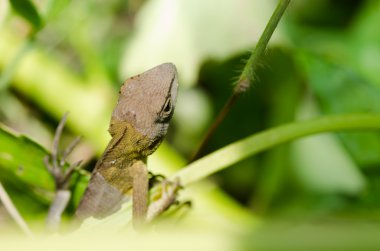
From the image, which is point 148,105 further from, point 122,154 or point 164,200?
point 164,200

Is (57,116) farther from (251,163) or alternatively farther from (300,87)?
(300,87)

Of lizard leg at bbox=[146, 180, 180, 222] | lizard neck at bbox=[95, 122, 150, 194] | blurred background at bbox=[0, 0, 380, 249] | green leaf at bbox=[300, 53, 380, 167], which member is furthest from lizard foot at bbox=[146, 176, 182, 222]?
green leaf at bbox=[300, 53, 380, 167]

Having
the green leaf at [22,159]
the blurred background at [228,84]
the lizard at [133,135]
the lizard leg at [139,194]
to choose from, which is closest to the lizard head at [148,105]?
the lizard at [133,135]

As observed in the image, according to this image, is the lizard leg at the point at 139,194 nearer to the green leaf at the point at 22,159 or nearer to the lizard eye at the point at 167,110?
the lizard eye at the point at 167,110

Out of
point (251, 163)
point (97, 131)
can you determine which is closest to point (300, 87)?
point (251, 163)

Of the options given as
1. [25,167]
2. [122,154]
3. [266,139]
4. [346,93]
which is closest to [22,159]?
[25,167]

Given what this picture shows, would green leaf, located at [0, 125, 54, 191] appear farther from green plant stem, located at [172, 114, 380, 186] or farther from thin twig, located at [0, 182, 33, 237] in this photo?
green plant stem, located at [172, 114, 380, 186]
